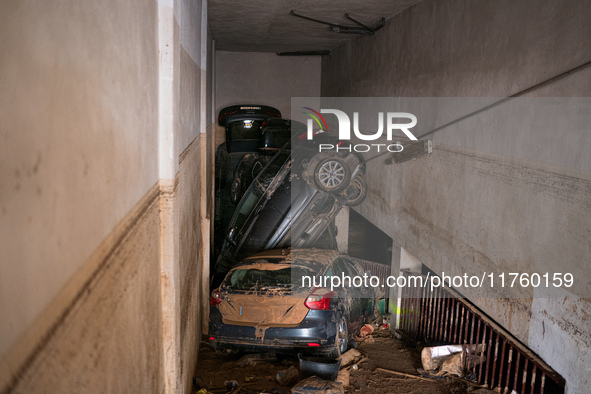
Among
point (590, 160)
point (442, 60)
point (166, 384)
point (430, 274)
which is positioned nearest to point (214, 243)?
point (430, 274)

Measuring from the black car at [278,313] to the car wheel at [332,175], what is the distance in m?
2.31

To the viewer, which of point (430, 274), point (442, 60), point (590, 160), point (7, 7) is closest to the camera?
point (7, 7)

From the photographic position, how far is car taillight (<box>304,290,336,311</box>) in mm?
6297

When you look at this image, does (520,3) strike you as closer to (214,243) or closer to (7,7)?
(7,7)

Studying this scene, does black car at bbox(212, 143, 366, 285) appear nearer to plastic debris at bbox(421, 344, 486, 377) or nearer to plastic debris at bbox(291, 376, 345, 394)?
plastic debris at bbox(421, 344, 486, 377)

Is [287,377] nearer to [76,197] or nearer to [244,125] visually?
[76,197]

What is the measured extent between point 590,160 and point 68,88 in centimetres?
423

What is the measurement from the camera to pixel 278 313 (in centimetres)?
630

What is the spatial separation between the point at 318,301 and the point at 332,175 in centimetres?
307

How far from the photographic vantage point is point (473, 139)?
19.5 feet

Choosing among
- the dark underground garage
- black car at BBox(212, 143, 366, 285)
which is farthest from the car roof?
black car at BBox(212, 143, 366, 285)

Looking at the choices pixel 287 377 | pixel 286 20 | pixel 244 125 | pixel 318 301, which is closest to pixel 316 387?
pixel 287 377

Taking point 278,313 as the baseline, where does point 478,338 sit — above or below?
below

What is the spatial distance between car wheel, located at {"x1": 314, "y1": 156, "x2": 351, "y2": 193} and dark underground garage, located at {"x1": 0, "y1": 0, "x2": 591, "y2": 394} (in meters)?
0.04
